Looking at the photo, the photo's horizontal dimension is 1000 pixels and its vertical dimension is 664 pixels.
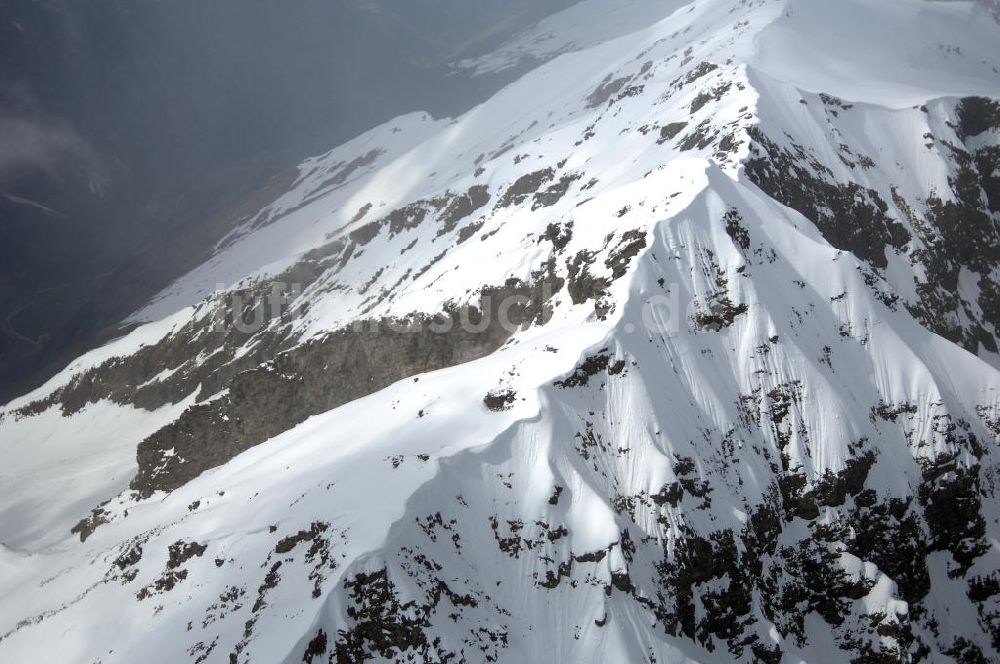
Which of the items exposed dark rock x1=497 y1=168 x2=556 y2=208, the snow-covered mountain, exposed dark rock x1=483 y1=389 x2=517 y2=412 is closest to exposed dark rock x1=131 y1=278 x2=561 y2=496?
the snow-covered mountain

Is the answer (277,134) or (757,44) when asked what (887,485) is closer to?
(757,44)

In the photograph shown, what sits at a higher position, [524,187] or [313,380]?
[524,187]

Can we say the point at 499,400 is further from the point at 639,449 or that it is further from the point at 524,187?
the point at 524,187

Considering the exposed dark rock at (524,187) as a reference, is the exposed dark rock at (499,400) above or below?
below

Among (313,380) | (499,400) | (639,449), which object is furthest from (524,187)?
(639,449)

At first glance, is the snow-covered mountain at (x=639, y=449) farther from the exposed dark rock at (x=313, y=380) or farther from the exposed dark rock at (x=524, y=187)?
the exposed dark rock at (x=524, y=187)

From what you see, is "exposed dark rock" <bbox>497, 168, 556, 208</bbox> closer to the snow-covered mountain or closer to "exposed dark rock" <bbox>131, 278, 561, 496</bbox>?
the snow-covered mountain

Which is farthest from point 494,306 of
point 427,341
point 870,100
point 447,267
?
point 870,100

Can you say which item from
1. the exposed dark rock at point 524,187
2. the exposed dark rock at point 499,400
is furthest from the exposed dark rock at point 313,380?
the exposed dark rock at point 524,187

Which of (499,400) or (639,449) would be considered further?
(499,400)
